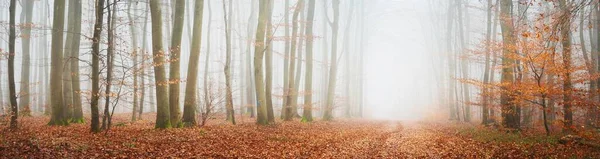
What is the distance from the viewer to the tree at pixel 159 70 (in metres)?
12.1

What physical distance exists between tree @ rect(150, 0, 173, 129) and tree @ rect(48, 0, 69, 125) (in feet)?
12.2

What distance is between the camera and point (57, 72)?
13.3 metres

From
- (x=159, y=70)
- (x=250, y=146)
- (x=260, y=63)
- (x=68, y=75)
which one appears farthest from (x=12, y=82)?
(x=260, y=63)

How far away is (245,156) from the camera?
8508 mm

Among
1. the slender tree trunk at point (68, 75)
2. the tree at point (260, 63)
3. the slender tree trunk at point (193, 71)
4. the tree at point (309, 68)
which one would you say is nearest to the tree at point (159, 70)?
the slender tree trunk at point (193, 71)

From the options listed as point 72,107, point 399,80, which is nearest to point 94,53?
point 72,107

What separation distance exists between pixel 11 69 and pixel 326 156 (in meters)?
9.38

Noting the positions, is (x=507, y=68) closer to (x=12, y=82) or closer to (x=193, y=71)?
(x=193, y=71)

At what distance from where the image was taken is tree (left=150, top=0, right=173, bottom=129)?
39.7 ft

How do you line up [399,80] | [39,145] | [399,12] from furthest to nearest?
[399,80], [399,12], [39,145]

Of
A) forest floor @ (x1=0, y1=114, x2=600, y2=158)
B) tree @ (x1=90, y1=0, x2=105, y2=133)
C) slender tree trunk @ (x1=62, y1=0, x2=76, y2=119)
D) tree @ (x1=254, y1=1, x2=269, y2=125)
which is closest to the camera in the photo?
forest floor @ (x1=0, y1=114, x2=600, y2=158)

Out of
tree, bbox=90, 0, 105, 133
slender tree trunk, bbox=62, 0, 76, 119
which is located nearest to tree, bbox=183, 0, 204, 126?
tree, bbox=90, 0, 105, 133

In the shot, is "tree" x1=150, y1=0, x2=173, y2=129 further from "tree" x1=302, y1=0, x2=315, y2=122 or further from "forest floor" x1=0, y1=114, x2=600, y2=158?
"tree" x1=302, y1=0, x2=315, y2=122

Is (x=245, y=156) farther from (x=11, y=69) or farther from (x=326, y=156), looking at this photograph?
(x=11, y=69)
